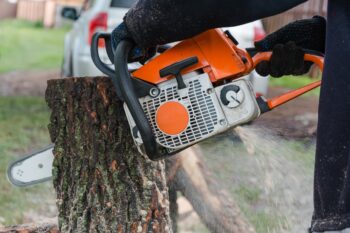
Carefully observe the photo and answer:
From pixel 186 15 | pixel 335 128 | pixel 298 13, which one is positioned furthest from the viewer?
pixel 298 13

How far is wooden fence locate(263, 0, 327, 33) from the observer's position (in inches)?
388

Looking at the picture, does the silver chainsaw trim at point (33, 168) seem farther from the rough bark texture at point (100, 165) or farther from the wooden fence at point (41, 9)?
the wooden fence at point (41, 9)

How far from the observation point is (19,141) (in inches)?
240

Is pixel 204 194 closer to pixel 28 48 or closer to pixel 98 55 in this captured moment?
pixel 98 55

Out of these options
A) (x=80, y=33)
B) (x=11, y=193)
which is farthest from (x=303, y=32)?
(x=80, y=33)

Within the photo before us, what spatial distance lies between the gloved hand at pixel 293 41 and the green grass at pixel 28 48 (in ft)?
36.9

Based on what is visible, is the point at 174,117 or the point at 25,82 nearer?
the point at 174,117

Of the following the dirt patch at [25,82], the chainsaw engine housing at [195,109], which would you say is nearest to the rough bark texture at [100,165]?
the chainsaw engine housing at [195,109]

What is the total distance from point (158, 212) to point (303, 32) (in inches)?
36.0

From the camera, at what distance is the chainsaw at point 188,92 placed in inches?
86.7

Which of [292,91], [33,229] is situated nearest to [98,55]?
[292,91]

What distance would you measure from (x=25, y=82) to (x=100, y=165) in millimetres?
8939

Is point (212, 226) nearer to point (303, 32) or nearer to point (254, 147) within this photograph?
point (254, 147)

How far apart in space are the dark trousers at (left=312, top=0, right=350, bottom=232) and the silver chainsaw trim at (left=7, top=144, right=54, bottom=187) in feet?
4.18
